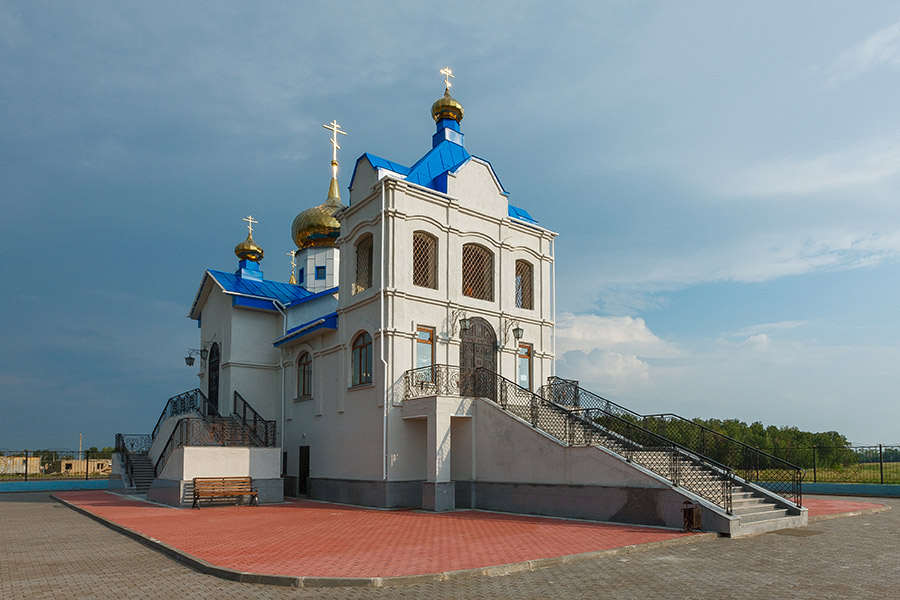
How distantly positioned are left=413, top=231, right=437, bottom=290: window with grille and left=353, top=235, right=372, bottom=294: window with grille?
1647 millimetres

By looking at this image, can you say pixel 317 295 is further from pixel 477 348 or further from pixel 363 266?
pixel 477 348

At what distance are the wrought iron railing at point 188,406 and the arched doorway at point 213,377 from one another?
0.48 metres

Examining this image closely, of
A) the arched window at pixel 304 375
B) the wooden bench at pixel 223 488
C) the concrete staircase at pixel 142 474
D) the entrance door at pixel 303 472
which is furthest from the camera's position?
the concrete staircase at pixel 142 474

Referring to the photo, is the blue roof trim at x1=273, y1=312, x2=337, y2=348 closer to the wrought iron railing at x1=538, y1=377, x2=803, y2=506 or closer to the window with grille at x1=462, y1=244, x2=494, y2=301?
the window with grille at x1=462, y1=244, x2=494, y2=301

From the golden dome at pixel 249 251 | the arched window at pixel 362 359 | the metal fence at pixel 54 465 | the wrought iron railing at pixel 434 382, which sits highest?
the golden dome at pixel 249 251

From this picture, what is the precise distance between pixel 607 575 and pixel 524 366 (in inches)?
495

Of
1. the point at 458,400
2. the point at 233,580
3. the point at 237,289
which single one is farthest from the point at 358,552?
the point at 237,289

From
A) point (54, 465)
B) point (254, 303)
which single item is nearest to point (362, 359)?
point (254, 303)

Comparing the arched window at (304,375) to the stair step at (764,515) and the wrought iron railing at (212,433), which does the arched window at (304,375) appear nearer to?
the wrought iron railing at (212,433)

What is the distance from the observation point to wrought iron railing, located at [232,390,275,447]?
2127 centimetres

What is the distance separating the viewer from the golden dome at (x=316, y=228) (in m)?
30.1

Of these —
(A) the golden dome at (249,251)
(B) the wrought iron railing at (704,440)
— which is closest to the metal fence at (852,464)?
(B) the wrought iron railing at (704,440)

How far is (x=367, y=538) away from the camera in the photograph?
1162 centimetres

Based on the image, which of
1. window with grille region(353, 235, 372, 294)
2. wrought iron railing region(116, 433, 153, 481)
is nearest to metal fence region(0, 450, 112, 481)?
wrought iron railing region(116, 433, 153, 481)
